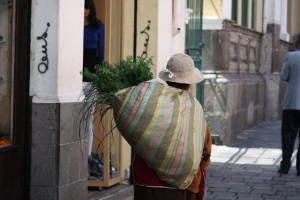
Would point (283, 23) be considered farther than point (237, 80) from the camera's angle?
Yes

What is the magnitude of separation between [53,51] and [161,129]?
2577 millimetres

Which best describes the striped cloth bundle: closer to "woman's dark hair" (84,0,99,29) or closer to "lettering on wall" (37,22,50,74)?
"lettering on wall" (37,22,50,74)

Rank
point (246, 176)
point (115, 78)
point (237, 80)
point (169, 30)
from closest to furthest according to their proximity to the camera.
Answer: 1. point (115, 78)
2. point (169, 30)
3. point (246, 176)
4. point (237, 80)

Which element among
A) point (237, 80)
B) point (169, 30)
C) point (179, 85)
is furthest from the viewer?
point (237, 80)

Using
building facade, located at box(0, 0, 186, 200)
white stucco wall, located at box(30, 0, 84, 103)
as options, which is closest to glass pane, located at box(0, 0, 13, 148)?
building facade, located at box(0, 0, 186, 200)

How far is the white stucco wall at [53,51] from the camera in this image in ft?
23.1

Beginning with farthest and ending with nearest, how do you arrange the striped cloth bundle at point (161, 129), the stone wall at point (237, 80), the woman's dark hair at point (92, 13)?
the stone wall at point (237, 80), the woman's dark hair at point (92, 13), the striped cloth bundle at point (161, 129)

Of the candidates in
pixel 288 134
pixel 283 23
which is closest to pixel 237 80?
pixel 288 134

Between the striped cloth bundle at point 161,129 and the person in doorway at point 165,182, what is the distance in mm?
57

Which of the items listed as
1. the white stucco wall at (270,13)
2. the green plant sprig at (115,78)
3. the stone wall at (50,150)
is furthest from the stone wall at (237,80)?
the green plant sprig at (115,78)

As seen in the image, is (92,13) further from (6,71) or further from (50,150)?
(50,150)

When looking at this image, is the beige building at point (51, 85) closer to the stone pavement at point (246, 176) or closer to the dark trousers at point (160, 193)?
the stone pavement at point (246, 176)

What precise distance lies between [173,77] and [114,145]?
4.24 meters

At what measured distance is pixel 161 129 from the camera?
4723 mm
